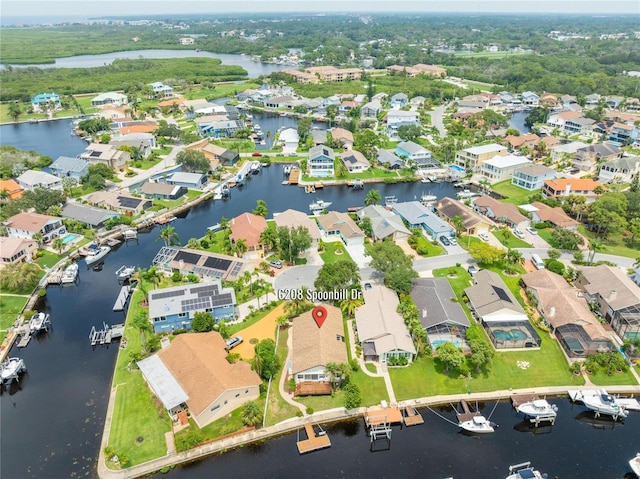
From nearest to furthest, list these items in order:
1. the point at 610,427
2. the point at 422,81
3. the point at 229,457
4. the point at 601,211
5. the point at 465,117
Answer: the point at 229,457, the point at 610,427, the point at 601,211, the point at 465,117, the point at 422,81

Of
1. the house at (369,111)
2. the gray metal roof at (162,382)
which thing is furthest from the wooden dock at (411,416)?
the house at (369,111)

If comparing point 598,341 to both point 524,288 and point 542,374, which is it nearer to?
point 542,374

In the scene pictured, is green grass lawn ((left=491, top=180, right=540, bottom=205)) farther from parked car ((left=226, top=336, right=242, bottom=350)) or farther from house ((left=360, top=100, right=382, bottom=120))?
house ((left=360, top=100, right=382, bottom=120))

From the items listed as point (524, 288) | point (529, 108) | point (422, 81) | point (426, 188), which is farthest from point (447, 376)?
point (422, 81)

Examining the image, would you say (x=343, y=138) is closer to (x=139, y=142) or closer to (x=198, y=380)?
(x=139, y=142)

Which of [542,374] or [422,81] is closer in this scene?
[542,374]

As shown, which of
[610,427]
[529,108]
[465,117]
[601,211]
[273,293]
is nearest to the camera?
[610,427]
